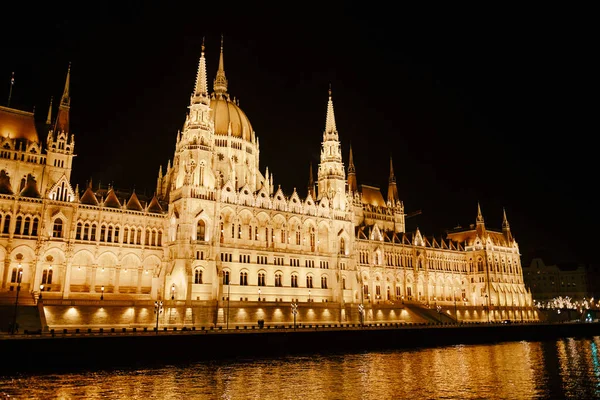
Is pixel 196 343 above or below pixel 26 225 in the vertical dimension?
below

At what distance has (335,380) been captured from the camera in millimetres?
38875

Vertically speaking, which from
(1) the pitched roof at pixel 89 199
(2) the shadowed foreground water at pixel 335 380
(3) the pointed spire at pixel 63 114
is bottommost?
(2) the shadowed foreground water at pixel 335 380

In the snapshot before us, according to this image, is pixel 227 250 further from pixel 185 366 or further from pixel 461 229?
pixel 461 229

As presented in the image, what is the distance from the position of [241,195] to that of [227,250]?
8.71 m

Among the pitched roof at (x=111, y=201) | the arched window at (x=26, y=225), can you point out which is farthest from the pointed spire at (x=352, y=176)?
the arched window at (x=26, y=225)

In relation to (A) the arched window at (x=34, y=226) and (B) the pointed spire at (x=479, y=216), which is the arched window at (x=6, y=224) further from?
(B) the pointed spire at (x=479, y=216)

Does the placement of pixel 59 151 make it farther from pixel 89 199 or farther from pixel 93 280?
pixel 93 280

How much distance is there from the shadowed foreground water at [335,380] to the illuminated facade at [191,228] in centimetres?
2361

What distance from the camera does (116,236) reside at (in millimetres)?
70250

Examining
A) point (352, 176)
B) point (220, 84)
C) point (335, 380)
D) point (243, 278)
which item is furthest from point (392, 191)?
point (335, 380)

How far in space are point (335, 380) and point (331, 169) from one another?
2220 inches

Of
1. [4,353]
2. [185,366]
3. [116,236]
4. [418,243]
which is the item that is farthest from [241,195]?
[418,243]

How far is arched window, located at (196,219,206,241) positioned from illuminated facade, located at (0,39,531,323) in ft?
0.84

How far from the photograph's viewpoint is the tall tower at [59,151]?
68419 millimetres
